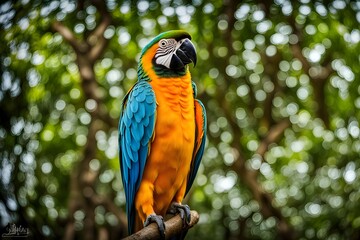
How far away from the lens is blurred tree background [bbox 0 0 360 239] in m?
3.56

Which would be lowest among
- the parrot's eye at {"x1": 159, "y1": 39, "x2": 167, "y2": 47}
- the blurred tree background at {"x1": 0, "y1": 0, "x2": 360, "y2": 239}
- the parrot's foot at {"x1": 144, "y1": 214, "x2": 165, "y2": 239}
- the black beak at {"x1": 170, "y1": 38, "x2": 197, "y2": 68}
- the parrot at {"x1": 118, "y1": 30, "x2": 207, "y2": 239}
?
the blurred tree background at {"x1": 0, "y1": 0, "x2": 360, "y2": 239}

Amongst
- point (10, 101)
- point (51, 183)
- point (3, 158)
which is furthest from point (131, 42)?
point (51, 183)

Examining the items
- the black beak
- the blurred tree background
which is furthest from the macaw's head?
the blurred tree background

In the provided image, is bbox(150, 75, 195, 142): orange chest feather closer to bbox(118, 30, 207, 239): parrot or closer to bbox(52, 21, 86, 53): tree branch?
bbox(118, 30, 207, 239): parrot

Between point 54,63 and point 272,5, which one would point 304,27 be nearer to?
point 272,5

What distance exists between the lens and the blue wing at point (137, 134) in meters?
2.08

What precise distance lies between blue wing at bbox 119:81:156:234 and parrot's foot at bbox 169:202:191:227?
0.63 ft

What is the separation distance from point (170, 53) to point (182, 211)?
71cm

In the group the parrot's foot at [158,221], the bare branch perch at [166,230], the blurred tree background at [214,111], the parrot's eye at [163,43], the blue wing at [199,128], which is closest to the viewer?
the bare branch perch at [166,230]

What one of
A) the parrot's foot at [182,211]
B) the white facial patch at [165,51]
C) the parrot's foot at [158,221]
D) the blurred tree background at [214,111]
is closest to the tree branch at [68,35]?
the blurred tree background at [214,111]

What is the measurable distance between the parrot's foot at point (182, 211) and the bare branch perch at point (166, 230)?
0.02 meters

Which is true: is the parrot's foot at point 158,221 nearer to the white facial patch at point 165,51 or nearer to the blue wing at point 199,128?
the blue wing at point 199,128

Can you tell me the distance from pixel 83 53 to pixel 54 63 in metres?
0.53

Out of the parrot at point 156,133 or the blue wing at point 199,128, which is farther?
the blue wing at point 199,128
